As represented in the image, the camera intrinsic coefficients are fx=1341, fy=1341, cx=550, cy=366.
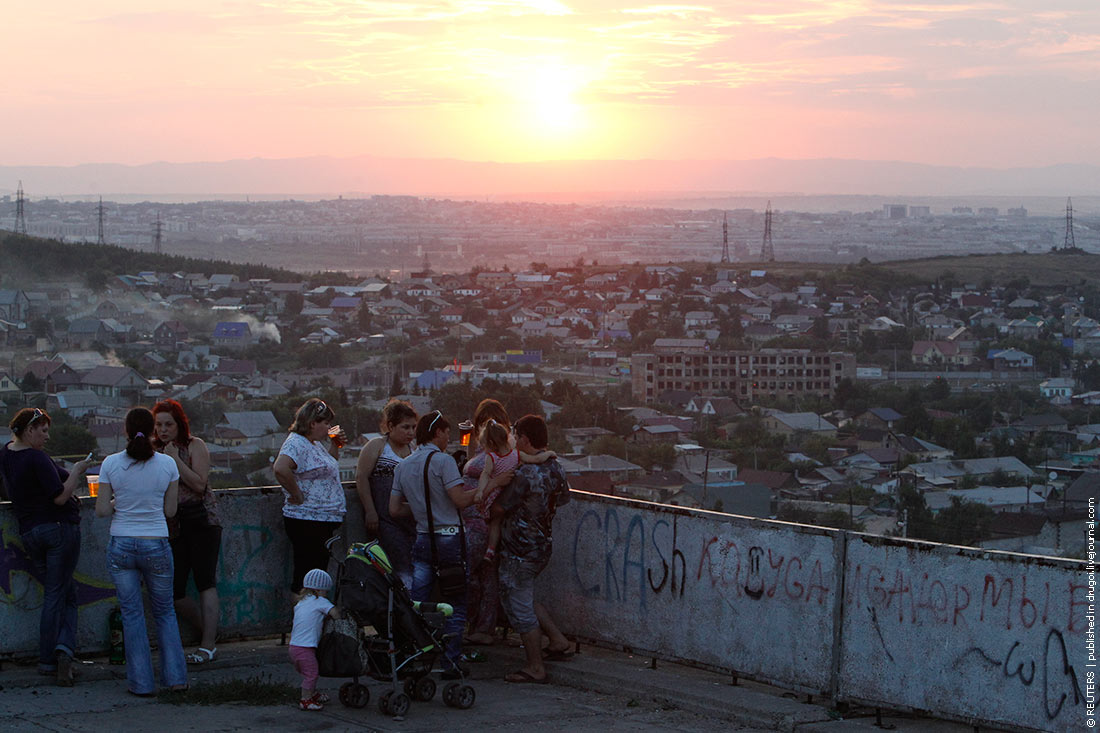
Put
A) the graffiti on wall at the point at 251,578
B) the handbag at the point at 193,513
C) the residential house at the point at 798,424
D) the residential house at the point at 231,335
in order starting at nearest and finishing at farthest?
the handbag at the point at 193,513 → the graffiti on wall at the point at 251,578 → the residential house at the point at 798,424 → the residential house at the point at 231,335

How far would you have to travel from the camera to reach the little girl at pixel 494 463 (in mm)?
6819

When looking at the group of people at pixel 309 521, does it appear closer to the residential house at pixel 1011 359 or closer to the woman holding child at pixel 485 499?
the woman holding child at pixel 485 499

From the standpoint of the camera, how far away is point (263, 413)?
1645 inches

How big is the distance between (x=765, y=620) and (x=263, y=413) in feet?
120

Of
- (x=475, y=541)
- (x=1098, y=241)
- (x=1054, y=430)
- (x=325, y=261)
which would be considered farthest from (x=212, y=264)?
(x=475, y=541)

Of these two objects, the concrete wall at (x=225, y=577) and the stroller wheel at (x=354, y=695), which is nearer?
the stroller wheel at (x=354, y=695)

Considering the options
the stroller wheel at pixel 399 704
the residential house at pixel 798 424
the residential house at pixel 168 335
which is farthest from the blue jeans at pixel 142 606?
the residential house at pixel 168 335

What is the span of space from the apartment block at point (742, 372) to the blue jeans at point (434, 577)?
52230 mm

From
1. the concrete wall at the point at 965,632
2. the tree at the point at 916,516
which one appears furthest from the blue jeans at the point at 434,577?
the tree at the point at 916,516

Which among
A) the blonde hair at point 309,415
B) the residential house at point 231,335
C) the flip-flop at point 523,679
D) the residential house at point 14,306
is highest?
the blonde hair at point 309,415

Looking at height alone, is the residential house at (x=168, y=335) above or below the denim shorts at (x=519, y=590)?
below

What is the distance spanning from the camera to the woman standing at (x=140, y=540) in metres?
6.46

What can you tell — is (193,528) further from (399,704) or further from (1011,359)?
(1011,359)

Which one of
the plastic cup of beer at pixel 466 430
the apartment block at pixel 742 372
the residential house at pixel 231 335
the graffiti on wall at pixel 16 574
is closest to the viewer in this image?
the graffiti on wall at pixel 16 574
